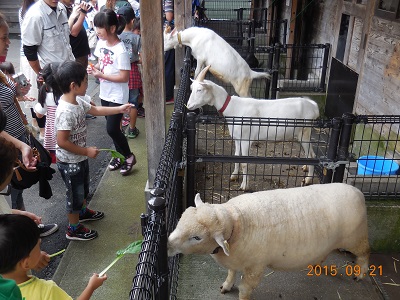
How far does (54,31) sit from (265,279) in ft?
12.8

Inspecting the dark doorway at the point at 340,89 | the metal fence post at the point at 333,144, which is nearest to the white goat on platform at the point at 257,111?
the metal fence post at the point at 333,144

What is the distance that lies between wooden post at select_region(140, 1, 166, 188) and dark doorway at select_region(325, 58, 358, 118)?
404cm

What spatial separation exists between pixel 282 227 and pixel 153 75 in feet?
5.69

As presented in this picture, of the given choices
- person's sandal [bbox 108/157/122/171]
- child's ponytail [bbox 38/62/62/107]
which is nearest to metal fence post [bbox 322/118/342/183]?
child's ponytail [bbox 38/62/62/107]

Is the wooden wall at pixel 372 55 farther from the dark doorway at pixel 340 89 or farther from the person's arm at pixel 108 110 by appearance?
the person's arm at pixel 108 110

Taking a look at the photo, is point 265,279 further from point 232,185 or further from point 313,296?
point 232,185

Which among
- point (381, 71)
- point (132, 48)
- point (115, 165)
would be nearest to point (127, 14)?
point (132, 48)

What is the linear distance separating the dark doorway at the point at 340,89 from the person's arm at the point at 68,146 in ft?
15.3

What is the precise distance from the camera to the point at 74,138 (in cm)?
361

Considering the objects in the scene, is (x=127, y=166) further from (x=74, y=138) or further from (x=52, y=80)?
(x=52, y=80)

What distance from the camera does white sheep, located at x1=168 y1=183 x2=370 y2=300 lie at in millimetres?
2826

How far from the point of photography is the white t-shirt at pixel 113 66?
4555 mm

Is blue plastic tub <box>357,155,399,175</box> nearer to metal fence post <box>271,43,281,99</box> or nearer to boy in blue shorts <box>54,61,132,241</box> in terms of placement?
boy in blue shorts <box>54,61,132,241</box>

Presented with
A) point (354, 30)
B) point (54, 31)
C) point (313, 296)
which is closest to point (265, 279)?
point (313, 296)
